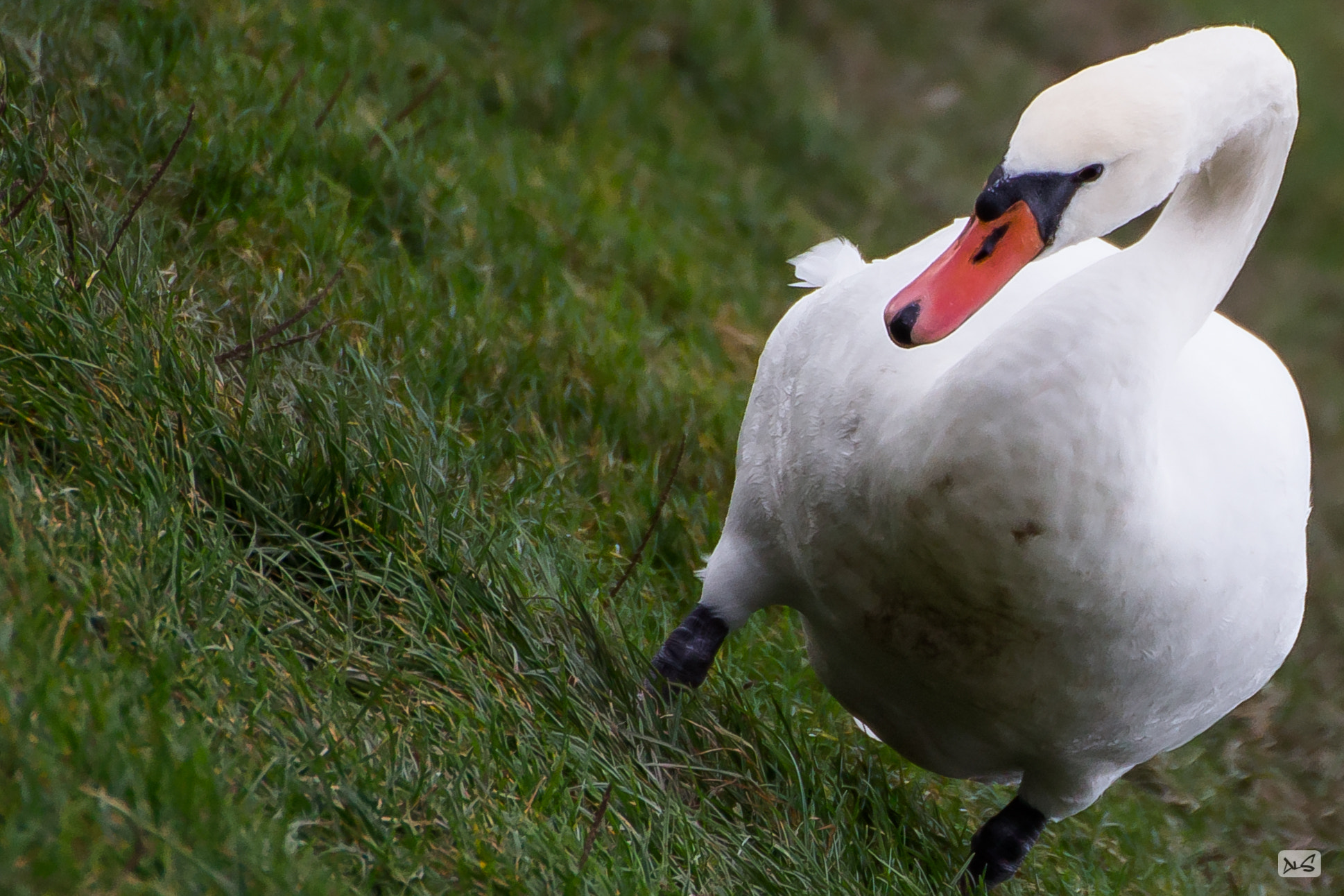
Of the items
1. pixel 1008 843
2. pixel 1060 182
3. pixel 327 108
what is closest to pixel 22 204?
pixel 327 108

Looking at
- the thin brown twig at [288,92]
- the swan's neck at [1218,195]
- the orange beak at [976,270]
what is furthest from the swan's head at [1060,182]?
the thin brown twig at [288,92]

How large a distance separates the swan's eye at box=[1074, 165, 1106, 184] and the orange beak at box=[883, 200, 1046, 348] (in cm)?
10

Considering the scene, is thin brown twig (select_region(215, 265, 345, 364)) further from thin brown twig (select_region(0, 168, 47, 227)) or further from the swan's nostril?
the swan's nostril

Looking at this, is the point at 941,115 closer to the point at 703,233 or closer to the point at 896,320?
the point at 703,233

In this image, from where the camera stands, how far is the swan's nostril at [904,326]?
2533 mm

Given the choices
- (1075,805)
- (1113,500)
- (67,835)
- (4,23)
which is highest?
(4,23)

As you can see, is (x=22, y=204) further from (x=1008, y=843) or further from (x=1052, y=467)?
(x=1008, y=843)

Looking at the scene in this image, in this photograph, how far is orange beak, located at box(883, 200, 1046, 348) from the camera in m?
2.57

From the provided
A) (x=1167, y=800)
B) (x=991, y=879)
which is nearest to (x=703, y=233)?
(x=1167, y=800)

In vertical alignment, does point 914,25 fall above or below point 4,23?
below

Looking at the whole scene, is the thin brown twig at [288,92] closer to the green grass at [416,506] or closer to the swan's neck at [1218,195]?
the green grass at [416,506]

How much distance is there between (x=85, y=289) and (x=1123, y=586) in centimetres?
221

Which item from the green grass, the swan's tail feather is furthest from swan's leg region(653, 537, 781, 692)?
the swan's tail feather

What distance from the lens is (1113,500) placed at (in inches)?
106
